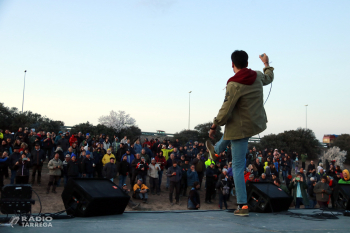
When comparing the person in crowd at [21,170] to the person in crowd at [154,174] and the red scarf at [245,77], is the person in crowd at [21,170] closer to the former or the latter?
the person in crowd at [154,174]

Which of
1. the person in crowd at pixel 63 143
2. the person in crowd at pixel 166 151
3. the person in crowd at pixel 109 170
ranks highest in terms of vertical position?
the person in crowd at pixel 63 143

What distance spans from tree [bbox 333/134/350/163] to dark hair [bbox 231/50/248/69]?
48.3 meters

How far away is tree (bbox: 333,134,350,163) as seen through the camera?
46.3m

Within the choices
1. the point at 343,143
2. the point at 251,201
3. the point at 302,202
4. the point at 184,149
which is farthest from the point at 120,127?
the point at 251,201

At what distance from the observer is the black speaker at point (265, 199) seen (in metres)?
4.70

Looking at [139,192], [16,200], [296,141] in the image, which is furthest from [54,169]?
[296,141]

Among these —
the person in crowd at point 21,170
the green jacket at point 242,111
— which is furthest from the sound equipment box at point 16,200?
the person in crowd at point 21,170

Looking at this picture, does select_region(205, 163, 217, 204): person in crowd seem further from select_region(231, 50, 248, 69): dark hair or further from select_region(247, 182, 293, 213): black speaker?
select_region(231, 50, 248, 69): dark hair

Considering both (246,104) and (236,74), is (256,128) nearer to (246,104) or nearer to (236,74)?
(246,104)

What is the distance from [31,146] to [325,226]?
17.2m

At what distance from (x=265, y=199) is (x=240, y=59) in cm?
206

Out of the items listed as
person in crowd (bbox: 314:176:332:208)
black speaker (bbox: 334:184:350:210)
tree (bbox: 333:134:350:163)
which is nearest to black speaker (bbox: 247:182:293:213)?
black speaker (bbox: 334:184:350:210)

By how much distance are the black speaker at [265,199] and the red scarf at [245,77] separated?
1779 millimetres

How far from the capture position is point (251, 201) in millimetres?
5066
